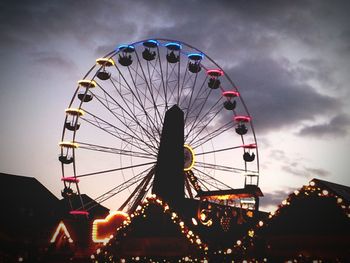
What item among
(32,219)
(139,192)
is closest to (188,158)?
(139,192)

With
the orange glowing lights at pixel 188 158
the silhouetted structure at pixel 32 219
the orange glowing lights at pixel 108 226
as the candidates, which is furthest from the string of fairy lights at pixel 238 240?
the silhouetted structure at pixel 32 219

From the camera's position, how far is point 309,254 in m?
9.25

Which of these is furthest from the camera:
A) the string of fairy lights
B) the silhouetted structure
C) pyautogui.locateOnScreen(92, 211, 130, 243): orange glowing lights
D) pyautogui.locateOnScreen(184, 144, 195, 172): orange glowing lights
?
the silhouetted structure

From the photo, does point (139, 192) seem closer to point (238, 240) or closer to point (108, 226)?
point (108, 226)

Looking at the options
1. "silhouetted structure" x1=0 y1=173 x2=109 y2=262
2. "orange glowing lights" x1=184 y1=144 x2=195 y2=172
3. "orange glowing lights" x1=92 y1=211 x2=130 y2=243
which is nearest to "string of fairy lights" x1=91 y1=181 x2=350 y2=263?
"orange glowing lights" x1=92 y1=211 x2=130 y2=243

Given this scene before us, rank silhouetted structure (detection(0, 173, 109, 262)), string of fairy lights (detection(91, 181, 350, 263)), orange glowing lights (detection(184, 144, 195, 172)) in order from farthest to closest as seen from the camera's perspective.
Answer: silhouetted structure (detection(0, 173, 109, 262)), orange glowing lights (detection(184, 144, 195, 172)), string of fairy lights (detection(91, 181, 350, 263))

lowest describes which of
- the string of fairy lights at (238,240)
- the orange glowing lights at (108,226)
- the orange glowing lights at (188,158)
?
the string of fairy lights at (238,240)

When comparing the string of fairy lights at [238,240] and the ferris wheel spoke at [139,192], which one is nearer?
the string of fairy lights at [238,240]

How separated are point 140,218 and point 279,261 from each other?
555cm

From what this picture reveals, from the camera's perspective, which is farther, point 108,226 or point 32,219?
point 32,219

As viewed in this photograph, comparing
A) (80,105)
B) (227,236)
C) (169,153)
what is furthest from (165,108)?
(227,236)

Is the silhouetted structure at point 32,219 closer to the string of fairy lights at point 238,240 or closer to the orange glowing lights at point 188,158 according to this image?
the string of fairy lights at point 238,240

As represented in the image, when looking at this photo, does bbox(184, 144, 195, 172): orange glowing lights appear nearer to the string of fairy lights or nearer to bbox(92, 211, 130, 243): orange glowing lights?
bbox(92, 211, 130, 243): orange glowing lights

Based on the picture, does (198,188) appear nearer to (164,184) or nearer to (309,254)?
(164,184)
